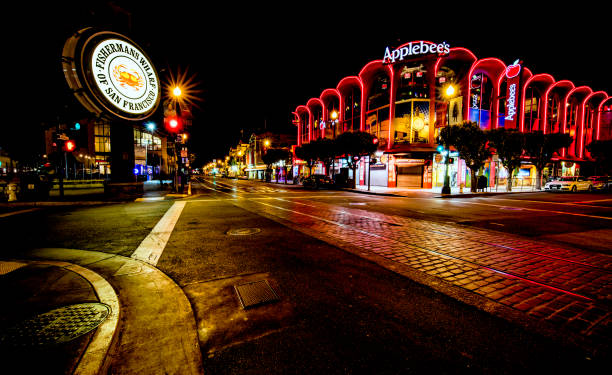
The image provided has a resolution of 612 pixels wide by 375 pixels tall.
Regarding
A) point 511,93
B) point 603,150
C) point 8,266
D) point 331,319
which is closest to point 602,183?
point 603,150

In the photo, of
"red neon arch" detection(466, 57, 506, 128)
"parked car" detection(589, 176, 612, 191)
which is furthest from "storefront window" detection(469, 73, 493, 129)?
"parked car" detection(589, 176, 612, 191)

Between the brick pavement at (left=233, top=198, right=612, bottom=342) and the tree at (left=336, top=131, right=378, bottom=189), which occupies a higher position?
the tree at (left=336, top=131, right=378, bottom=189)

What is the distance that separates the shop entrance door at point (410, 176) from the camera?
30.2 meters

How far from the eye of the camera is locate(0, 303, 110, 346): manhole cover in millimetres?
2270

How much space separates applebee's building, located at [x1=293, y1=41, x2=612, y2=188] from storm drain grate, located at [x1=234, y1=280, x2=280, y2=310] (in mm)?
29374

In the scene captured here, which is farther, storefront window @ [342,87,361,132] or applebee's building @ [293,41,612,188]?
storefront window @ [342,87,361,132]

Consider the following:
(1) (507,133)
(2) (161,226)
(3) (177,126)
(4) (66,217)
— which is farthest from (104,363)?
(1) (507,133)

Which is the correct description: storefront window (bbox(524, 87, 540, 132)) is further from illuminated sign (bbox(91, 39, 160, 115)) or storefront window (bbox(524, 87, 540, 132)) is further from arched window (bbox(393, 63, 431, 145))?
illuminated sign (bbox(91, 39, 160, 115))

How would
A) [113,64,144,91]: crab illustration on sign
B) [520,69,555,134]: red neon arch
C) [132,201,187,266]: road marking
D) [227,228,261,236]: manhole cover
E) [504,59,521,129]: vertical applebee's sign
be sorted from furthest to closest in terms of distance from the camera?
[520,69,555,134]: red neon arch
[504,59,521,129]: vertical applebee's sign
[227,228,261,236]: manhole cover
[113,64,144,91]: crab illustration on sign
[132,201,187,266]: road marking

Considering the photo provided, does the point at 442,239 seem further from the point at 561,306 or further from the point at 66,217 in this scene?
the point at 66,217

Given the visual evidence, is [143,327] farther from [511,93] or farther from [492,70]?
[492,70]

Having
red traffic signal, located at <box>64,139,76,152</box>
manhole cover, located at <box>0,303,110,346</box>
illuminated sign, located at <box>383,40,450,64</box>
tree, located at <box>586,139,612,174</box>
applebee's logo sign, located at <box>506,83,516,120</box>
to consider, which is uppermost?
illuminated sign, located at <box>383,40,450,64</box>

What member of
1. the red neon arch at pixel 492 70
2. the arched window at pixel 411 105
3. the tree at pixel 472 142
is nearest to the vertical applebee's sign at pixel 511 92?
the red neon arch at pixel 492 70

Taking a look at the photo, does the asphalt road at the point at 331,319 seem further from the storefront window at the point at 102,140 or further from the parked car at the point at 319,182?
the storefront window at the point at 102,140
